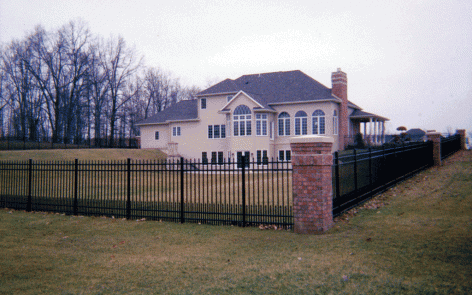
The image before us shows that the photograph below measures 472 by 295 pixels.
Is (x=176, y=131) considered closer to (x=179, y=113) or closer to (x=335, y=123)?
(x=179, y=113)

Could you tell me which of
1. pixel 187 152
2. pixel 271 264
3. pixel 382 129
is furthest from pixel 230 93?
pixel 271 264

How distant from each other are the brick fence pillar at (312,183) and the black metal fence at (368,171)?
83 centimetres

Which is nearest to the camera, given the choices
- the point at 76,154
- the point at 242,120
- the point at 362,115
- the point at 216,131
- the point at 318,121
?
the point at 76,154

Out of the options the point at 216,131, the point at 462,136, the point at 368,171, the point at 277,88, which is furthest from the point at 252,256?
the point at 277,88

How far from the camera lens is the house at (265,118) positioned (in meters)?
33.0

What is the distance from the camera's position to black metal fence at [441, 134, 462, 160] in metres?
18.3

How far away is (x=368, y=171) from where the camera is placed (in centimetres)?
1039

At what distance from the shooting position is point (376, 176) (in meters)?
11.0

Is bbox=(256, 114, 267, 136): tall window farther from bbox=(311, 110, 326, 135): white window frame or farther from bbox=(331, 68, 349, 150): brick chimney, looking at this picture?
bbox=(331, 68, 349, 150): brick chimney

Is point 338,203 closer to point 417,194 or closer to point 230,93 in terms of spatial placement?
point 417,194

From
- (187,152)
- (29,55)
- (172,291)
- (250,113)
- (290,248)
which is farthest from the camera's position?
(29,55)

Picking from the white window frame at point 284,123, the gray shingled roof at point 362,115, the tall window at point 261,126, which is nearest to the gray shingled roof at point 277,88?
the tall window at point 261,126

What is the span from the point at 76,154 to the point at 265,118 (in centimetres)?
1739

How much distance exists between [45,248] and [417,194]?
10.1m
